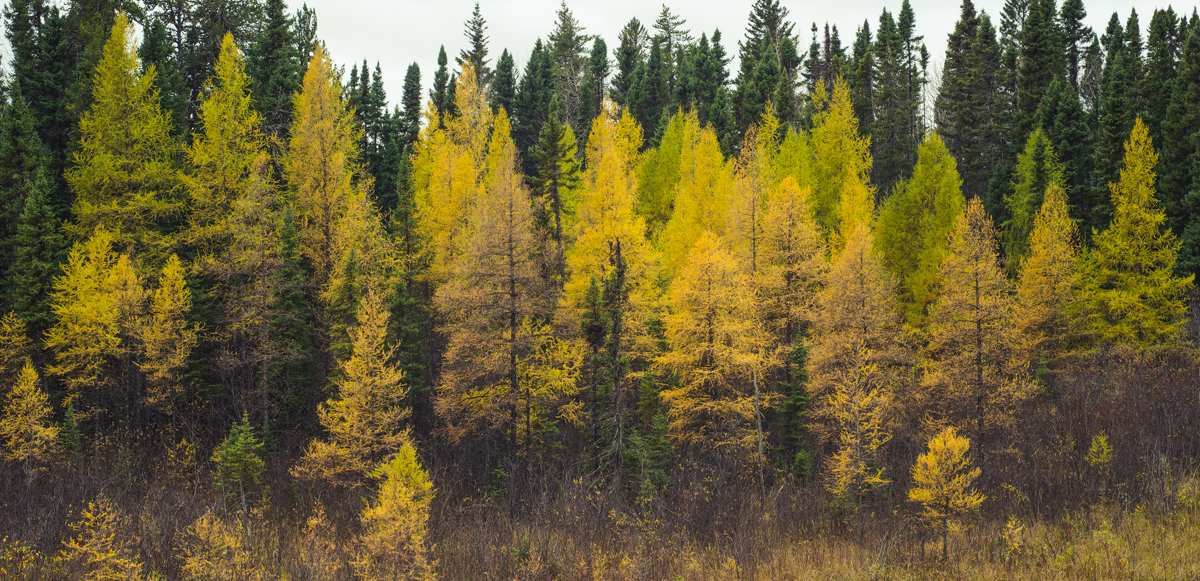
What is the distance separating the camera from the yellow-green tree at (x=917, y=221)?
3009 cm

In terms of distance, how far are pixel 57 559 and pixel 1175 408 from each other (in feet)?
Answer: 104

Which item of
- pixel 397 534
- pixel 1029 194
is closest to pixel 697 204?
pixel 1029 194

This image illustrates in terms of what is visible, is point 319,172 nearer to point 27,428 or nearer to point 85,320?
point 85,320

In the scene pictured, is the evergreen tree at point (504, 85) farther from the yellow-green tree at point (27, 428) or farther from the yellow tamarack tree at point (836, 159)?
the yellow-green tree at point (27, 428)

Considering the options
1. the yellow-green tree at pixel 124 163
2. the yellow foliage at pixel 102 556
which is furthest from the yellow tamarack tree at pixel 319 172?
the yellow foliage at pixel 102 556

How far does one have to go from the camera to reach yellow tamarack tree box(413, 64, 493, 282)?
31.7m

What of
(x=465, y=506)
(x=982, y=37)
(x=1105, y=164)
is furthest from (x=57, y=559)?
(x=982, y=37)

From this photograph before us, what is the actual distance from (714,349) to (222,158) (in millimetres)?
21680

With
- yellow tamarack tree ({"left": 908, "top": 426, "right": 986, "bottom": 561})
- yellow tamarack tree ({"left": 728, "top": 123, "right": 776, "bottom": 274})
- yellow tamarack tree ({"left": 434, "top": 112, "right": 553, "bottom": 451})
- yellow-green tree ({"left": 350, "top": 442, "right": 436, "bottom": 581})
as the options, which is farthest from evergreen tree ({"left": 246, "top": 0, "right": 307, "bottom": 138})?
yellow tamarack tree ({"left": 908, "top": 426, "right": 986, "bottom": 561})

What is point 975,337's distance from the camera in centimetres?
2309

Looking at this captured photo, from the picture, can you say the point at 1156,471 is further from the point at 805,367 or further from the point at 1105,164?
the point at 1105,164

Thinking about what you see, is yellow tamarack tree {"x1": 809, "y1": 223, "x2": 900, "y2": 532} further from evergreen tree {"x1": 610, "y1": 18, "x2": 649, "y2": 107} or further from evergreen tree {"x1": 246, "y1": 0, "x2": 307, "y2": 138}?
evergreen tree {"x1": 610, "y1": 18, "x2": 649, "y2": 107}

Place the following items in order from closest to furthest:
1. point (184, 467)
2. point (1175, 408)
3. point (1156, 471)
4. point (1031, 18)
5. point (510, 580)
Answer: point (510, 580), point (1156, 471), point (1175, 408), point (184, 467), point (1031, 18)

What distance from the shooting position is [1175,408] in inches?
872
